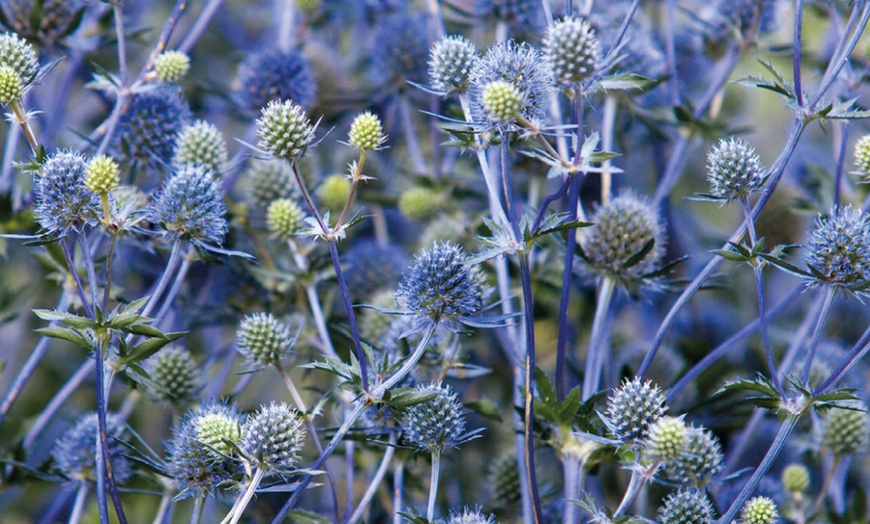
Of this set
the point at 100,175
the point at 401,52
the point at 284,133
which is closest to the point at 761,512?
the point at 284,133

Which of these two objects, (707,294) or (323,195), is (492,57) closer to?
(323,195)

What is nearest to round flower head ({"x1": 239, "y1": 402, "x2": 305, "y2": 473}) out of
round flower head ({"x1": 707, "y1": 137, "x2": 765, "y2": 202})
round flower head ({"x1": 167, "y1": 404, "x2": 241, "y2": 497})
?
round flower head ({"x1": 167, "y1": 404, "x2": 241, "y2": 497})

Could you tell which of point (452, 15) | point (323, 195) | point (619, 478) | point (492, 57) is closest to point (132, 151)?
point (323, 195)

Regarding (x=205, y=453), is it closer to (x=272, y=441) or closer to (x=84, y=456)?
(x=272, y=441)

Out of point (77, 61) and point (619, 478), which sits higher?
point (77, 61)

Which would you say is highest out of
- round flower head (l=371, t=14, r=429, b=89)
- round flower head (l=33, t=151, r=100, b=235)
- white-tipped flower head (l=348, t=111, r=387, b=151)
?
round flower head (l=371, t=14, r=429, b=89)

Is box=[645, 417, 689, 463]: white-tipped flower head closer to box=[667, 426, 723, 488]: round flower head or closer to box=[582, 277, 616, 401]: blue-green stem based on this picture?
box=[667, 426, 723, 488]: round flower head
